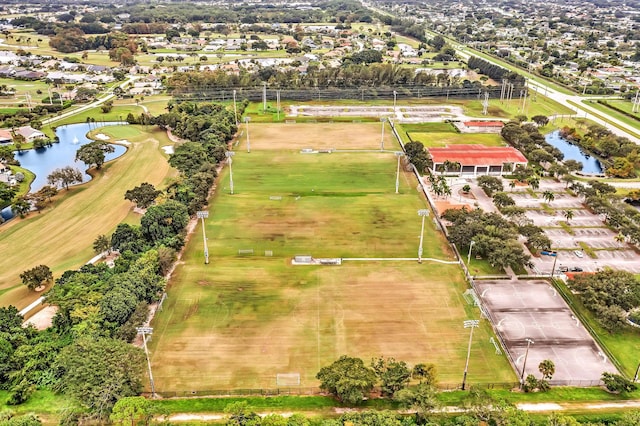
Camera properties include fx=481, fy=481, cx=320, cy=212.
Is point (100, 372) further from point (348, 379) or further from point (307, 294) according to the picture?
point (307, 294)

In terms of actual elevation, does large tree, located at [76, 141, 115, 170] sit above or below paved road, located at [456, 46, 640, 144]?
below

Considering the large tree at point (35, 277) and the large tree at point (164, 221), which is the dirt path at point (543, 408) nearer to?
the large tree at point (164, 221)

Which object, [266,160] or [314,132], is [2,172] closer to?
[266,160]

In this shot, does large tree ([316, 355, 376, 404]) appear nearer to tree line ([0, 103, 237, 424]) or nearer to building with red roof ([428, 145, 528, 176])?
tree line ([0, 103, 237, 424])

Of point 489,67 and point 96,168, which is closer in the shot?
point 96,168

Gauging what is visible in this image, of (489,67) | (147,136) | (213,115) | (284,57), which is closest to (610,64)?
(489,67)

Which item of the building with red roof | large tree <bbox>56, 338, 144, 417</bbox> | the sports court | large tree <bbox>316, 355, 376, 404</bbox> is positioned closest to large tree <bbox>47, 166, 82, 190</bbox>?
large tree <bbox>56, 338, 144, 417</bbox>
